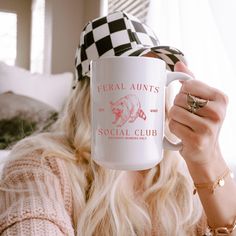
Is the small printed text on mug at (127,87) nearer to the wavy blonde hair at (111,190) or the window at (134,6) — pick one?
the wavy blonde hair at (111,190)

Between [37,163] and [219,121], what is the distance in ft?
1.13

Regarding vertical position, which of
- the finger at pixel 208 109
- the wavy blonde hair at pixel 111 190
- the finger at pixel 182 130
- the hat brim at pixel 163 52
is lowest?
the wavy blonde hair at pixel 111 190

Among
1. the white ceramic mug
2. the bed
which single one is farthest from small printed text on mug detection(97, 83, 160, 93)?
the bed

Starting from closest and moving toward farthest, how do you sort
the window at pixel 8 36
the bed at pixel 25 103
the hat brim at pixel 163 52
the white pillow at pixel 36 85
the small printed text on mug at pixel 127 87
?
the small printed text on mug at pixel 127 87, the hat brim at pixel 163 52, the bed at pixel 25 103, the white pillow at pixel 36 85, the window at pixel 8 36

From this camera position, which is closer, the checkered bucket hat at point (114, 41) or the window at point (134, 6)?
the checkered bucket hat at point (114, 41)

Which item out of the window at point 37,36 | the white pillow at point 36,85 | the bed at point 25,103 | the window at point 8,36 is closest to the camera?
the bed at point 25,103

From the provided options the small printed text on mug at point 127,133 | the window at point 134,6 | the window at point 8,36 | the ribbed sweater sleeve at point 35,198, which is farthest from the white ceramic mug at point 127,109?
the window at point 8,36

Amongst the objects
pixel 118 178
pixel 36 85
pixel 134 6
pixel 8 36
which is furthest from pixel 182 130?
pixel 8 36

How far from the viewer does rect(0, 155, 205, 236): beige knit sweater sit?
519 millimetres

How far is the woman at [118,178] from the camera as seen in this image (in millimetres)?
518

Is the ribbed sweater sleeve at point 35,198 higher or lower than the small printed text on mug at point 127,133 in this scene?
lower

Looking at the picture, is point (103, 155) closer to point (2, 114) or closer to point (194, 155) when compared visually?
point (194, 155)

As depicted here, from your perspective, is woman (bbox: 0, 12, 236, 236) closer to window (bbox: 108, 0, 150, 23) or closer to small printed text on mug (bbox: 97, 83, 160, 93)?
small printed text on mug (bbox: 97, 83, 160, 93)

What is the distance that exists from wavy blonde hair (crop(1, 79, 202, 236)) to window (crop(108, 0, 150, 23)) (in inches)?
53.6
